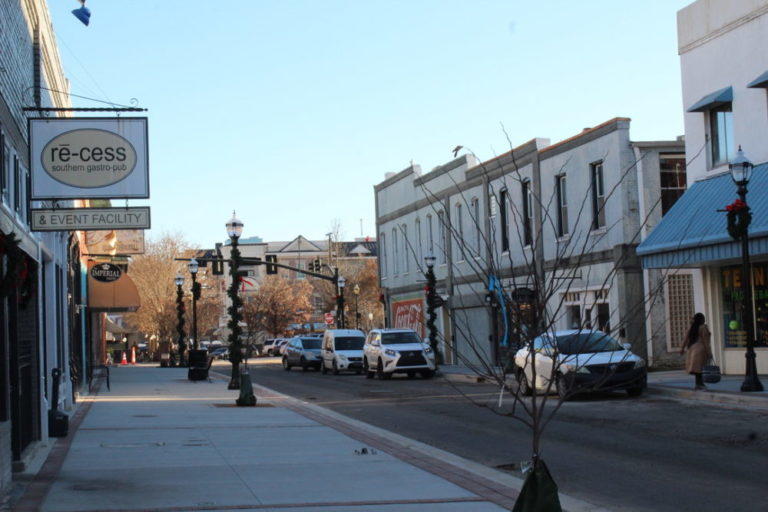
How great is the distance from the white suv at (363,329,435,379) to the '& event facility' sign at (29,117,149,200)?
21.4 metres

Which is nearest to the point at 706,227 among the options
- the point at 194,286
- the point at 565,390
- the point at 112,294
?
the point at 565,390

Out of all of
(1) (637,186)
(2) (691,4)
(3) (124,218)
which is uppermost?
(2) (691,4)

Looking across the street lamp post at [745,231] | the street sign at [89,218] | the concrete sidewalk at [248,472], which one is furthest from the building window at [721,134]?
the street sign at [89,218]

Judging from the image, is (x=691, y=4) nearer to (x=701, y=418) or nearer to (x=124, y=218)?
(x=701, y=418)

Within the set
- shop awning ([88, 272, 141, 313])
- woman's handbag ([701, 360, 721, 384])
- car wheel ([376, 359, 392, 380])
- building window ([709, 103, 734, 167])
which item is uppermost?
building window ([709, 103, 734, 167])

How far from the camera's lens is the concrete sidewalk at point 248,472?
9.43 m

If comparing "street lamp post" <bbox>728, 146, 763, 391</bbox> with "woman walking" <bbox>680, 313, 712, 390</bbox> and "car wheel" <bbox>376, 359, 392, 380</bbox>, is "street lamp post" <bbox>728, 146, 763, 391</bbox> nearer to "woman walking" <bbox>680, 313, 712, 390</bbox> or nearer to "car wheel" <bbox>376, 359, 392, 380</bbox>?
"woman walking" <bbox>680, 313, 712, 390</bbox>

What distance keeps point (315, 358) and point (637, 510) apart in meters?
37.1

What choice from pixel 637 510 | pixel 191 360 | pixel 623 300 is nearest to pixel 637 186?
pixel 623 300

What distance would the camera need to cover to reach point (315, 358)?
4606cm

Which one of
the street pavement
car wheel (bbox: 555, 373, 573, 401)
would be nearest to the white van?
the street pavement

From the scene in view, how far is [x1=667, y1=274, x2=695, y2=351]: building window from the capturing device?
3125 centimetres

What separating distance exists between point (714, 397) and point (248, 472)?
12.1 metres

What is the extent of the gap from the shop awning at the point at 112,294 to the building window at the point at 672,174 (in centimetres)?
1931
